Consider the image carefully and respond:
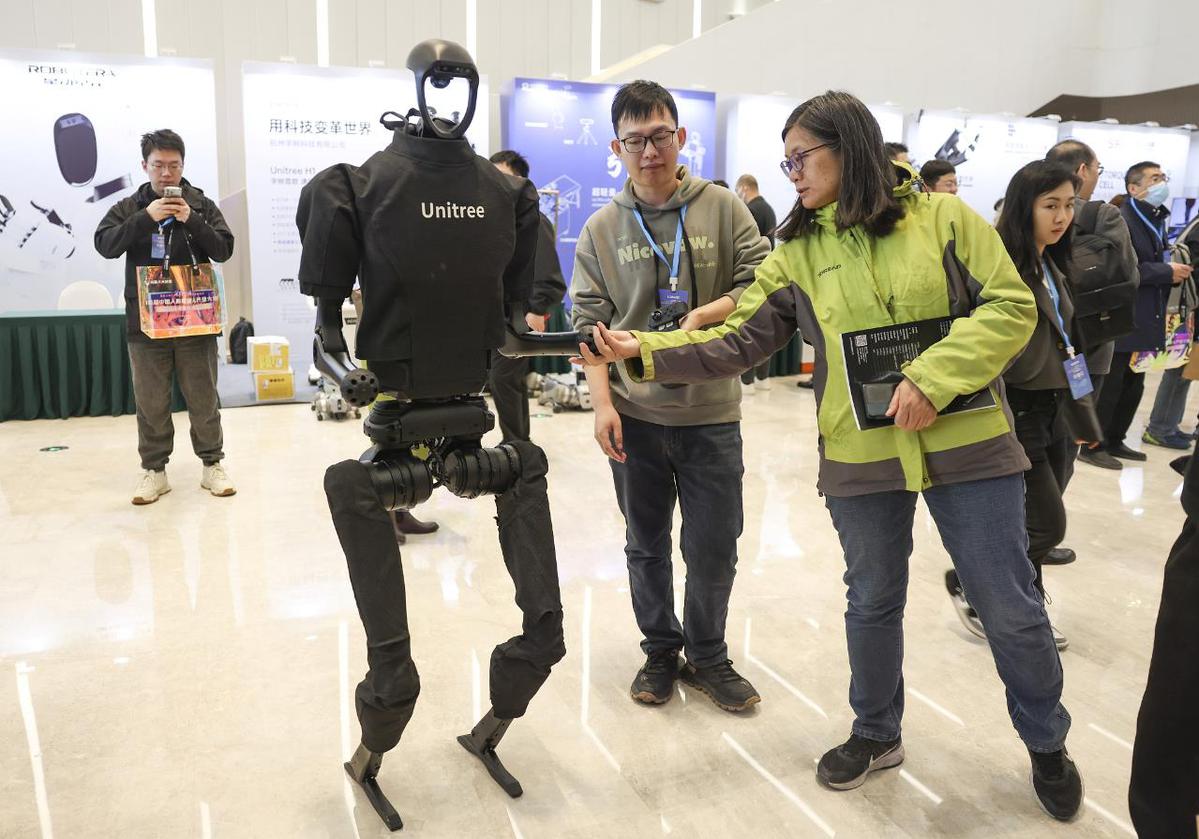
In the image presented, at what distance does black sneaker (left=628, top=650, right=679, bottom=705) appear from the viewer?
101 inches

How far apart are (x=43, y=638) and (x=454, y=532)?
5.29 ft

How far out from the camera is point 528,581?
2.01 meters

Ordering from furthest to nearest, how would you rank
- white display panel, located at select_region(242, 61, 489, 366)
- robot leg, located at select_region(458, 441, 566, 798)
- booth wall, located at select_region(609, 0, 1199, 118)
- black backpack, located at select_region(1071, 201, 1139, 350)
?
booth wall, located at select_region(609, 0, 1199, 118), white display panel, located at select_region(242, 61, 489, 366), black backpack, located at select_region(1071, 201, 1139, 350), robot leg, located at select_region(458, 441, 566, 798)

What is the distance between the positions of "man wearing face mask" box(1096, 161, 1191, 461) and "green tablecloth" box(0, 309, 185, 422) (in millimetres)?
5830

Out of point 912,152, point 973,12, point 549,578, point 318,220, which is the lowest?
point 549,578

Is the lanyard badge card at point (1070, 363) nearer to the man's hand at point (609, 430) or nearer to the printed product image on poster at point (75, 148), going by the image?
the man's hand at point (609, 430)

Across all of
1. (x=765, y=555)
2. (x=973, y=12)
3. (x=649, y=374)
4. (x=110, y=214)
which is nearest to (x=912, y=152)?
(x=973, y=12)

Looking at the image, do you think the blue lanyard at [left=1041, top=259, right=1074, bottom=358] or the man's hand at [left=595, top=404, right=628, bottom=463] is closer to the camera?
the man's hand at [left=595, top=404, right=628, bottom=463]

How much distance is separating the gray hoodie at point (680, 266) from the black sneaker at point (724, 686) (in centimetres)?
72

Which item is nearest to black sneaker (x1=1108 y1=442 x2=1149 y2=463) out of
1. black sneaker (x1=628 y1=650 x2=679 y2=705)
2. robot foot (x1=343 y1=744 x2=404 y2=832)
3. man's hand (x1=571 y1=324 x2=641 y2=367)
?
black sneaker (x1=628 y1=650 x2=679 y2=705)

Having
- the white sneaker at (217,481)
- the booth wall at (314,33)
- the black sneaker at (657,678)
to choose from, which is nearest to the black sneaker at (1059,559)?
the black sneaker at (657,678)

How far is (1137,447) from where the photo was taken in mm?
5578

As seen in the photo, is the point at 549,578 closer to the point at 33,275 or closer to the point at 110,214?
the point at 110,214

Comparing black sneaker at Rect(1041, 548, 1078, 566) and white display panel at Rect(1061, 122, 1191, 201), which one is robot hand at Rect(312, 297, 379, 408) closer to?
black sneaker at Rect(1041, 548, 1078, 566)
